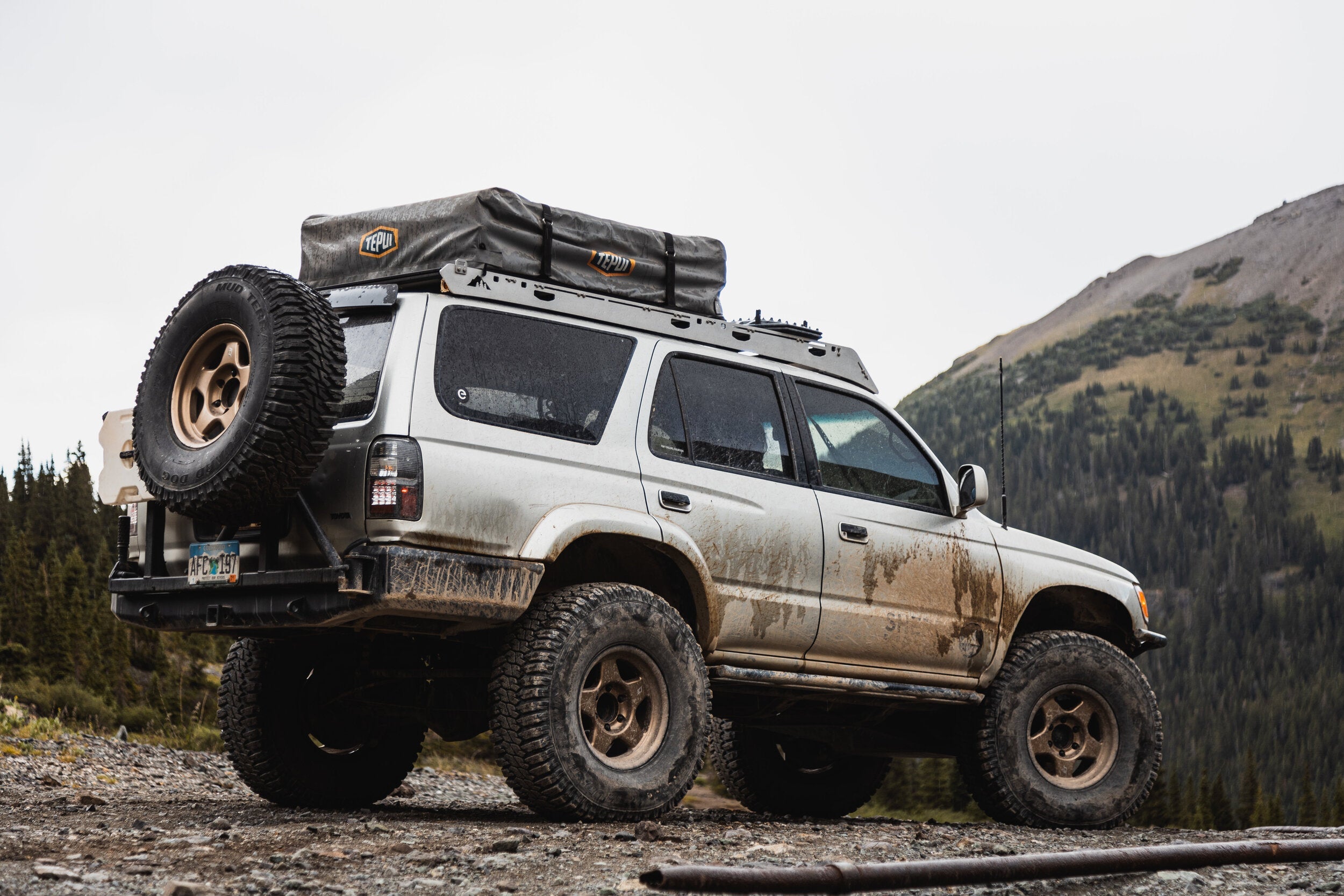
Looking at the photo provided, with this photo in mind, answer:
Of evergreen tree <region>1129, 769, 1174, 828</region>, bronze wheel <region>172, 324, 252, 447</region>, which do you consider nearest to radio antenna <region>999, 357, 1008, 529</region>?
bronze wheel <region>172, 324, 252, 447</region>

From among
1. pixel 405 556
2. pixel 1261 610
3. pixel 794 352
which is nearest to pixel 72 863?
pixel 405 556

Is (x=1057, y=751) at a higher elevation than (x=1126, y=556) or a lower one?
lower

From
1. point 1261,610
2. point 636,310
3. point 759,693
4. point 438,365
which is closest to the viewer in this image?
point 438,365

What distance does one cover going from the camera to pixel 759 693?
21.4 ft

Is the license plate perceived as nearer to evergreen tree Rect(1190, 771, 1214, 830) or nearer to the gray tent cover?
the gray tent cover

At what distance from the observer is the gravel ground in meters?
3.80

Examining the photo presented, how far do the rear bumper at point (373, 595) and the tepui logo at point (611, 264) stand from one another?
1528 mm

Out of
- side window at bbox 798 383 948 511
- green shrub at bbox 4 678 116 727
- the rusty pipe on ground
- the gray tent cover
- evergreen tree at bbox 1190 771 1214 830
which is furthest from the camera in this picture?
evergreen tree at bbox 1190 771 1214 830

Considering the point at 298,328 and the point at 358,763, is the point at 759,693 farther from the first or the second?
the point at 298,328

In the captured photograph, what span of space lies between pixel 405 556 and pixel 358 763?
7.14ft

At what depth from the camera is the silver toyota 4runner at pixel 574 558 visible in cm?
504

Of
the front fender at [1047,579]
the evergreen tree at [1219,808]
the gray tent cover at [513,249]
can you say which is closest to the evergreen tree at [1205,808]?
the evergreen tree at [1219,808]

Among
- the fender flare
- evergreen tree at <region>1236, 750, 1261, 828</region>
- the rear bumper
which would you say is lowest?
evergreen tree at <region>1236, 750, 1261, 828</region>

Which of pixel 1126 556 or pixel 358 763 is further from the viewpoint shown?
pixel 1126 556
